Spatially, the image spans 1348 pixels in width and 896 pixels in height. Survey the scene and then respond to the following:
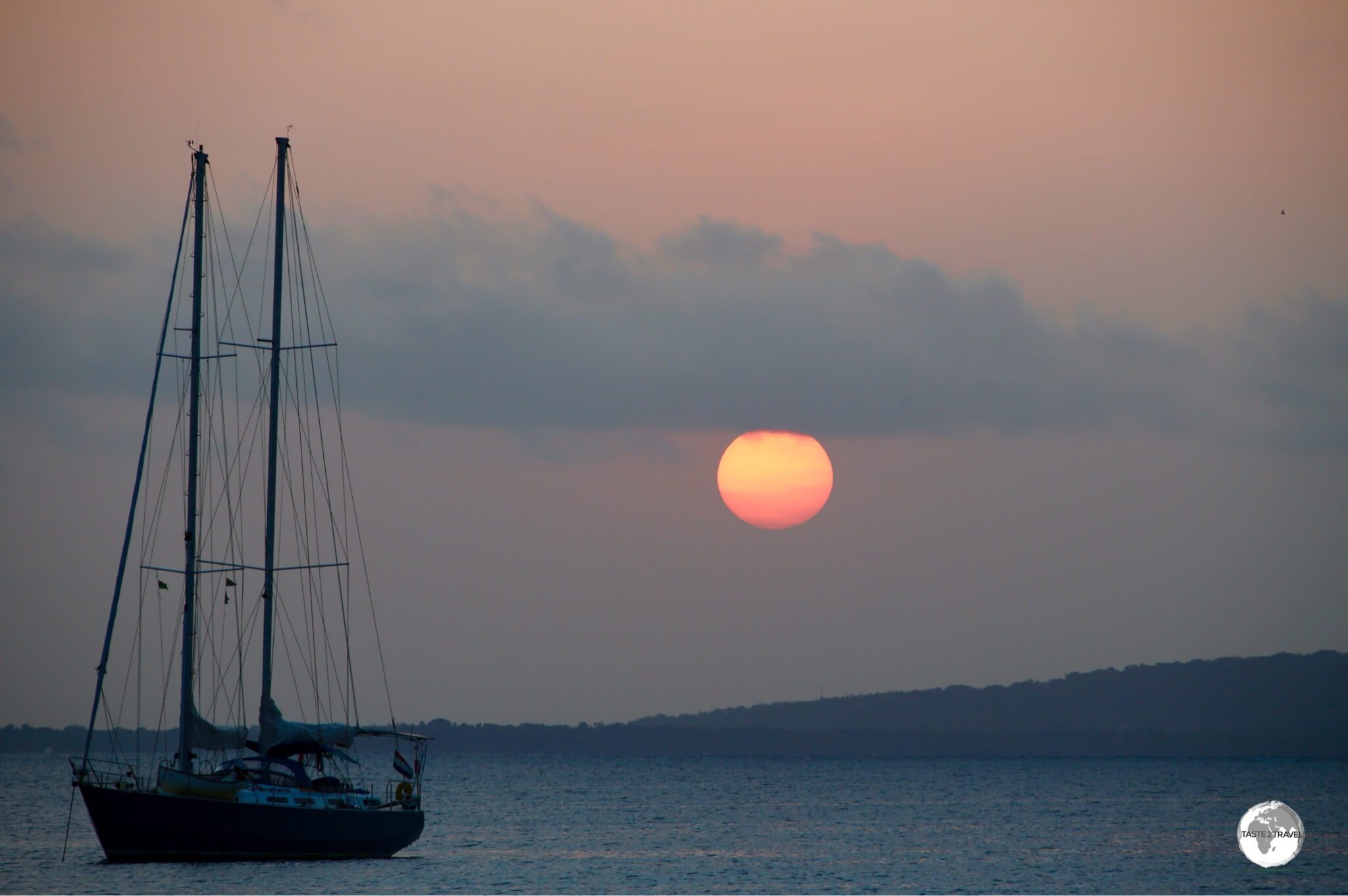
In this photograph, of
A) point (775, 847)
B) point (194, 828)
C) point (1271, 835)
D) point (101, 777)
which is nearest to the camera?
point (194, 828)

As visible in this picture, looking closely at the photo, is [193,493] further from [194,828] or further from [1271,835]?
[1271,835]

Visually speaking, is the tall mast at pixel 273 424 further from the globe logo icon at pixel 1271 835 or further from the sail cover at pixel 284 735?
the globe logo icon at pixel 1271 835

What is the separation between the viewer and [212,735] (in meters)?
50.3

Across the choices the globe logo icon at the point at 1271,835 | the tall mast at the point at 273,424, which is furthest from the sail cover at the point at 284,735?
the globe logo icon at the point at 1271,835

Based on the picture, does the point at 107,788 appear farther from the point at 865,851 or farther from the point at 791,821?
the point at 791,821

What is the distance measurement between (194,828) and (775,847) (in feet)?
120

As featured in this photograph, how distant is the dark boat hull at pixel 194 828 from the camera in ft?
157

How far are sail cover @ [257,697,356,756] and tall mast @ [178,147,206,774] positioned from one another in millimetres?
2584

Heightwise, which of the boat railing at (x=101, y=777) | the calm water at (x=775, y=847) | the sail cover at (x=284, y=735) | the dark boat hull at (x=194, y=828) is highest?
the sail cover at (x=284, y=735)

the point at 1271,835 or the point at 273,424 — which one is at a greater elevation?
the point at 273,424

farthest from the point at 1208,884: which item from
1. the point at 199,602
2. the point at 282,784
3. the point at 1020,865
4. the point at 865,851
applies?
the point at 199,602

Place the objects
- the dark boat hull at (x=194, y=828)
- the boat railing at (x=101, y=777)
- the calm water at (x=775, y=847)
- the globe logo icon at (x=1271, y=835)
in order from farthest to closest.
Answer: the globe logo icon at (x=1271, y=835) < the calm water at (x=775, y=847) < the dark boat hull at (x=194, y=828) < the boat railing at (x=101, y=777)

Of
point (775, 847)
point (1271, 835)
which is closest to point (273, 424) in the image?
point (775, 847)

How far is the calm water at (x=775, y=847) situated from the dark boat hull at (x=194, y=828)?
0.74 m
